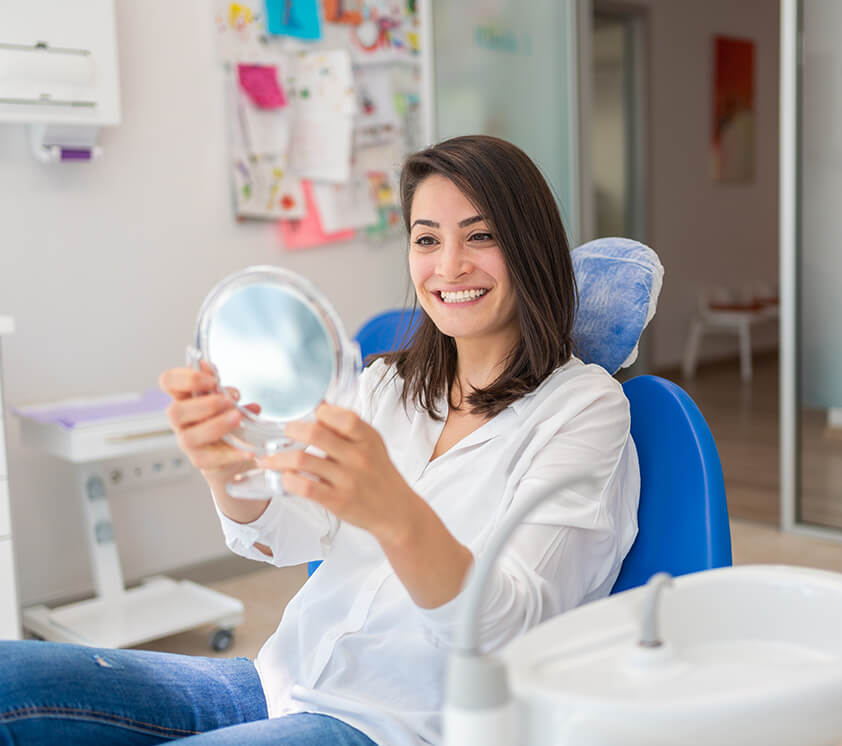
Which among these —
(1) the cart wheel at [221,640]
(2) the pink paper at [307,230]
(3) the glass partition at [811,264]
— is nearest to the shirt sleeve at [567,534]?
(1) the cart wheel at [221,640]

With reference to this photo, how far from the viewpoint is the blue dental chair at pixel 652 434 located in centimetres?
109

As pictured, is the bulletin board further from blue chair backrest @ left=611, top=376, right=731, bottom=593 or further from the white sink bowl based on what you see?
the white sink bowl

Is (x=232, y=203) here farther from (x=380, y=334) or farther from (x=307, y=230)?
(x=380, y=334)

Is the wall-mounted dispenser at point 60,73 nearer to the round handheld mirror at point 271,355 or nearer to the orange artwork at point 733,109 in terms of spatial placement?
the round handheld mirror at point 271,355

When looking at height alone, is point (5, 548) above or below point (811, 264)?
below

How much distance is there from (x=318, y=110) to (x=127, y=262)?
81 cm

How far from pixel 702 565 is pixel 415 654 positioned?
1.05ft

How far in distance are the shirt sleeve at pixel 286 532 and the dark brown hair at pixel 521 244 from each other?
21 cm

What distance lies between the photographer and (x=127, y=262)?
110 inches

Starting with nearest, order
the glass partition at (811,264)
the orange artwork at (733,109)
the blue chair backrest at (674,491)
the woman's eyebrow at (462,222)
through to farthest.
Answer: the blue chair backrest at (674,491) < the woman's eyebrow at (462,222) < the glass partition at (811,264) < the orange artwork at (733,109)

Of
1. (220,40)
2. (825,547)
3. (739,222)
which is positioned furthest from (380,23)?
(739,222)

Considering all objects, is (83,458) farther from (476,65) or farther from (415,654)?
(476,65)

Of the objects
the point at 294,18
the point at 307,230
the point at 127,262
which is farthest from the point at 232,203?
the point at 294,18

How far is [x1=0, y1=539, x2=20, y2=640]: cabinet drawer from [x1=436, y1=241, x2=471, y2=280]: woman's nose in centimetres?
136
